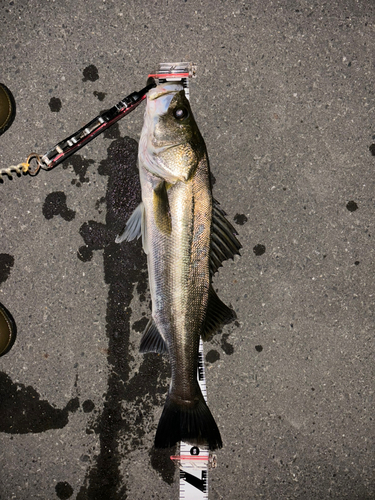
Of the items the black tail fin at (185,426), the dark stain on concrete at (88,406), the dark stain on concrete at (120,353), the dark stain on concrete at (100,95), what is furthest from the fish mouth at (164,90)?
the dark stain on concrete at (88,406)

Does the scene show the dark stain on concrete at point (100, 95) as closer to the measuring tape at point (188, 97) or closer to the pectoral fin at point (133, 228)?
the measuring tape at point (188, 97)

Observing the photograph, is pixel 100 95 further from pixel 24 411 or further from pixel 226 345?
pixel 24 411

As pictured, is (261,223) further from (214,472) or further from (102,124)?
(214,472)

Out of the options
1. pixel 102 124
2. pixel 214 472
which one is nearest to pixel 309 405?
pixel 214 472

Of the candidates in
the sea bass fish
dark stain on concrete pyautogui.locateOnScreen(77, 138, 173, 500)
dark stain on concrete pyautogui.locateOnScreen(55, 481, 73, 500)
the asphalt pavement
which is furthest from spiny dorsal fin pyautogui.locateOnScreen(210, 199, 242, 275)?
dark stain on concrete pyautogui.locateOnScreen(55, 481, 73, 500)

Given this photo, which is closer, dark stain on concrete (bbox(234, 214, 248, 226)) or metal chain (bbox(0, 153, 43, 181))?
metal chain (bbox(0, 153, 43, 181))

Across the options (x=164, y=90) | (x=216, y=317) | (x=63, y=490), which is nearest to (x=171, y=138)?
(x=164, y=90)

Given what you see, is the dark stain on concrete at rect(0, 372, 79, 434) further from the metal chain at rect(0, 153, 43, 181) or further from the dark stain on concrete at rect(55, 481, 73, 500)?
the metal chain at rect(0, 153, 43, 181)
